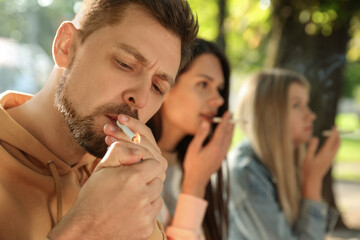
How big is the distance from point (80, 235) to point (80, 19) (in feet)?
2.40

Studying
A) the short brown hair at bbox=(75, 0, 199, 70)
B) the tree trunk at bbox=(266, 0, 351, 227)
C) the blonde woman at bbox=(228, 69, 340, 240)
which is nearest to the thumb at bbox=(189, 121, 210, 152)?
the blonde woman at bbox=(228, 69, 340, 240)

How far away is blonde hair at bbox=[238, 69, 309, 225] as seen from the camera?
10.1ft

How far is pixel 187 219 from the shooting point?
6.97ft

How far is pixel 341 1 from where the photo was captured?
4.14 metres

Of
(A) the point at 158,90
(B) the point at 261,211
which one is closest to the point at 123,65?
(A) the point at 158,90

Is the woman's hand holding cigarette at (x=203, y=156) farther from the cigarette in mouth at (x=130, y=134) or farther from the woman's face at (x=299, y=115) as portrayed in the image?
the cigarette in mouth at (x=130, y=134)

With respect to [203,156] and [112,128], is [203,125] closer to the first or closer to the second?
[203,156]

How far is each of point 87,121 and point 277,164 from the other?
212 cm

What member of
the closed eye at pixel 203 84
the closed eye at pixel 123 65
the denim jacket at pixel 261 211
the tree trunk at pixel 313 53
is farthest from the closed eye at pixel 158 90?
the tree trunk at pixel 313 53

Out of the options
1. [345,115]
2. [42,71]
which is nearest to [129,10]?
[42,71]

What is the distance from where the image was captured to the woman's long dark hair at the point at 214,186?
8.29ft

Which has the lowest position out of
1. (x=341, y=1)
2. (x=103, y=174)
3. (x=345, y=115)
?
(x=345, y=115)

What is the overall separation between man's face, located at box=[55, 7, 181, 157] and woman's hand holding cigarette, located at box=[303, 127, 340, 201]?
205 cm

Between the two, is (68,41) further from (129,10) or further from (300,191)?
(300,191)
